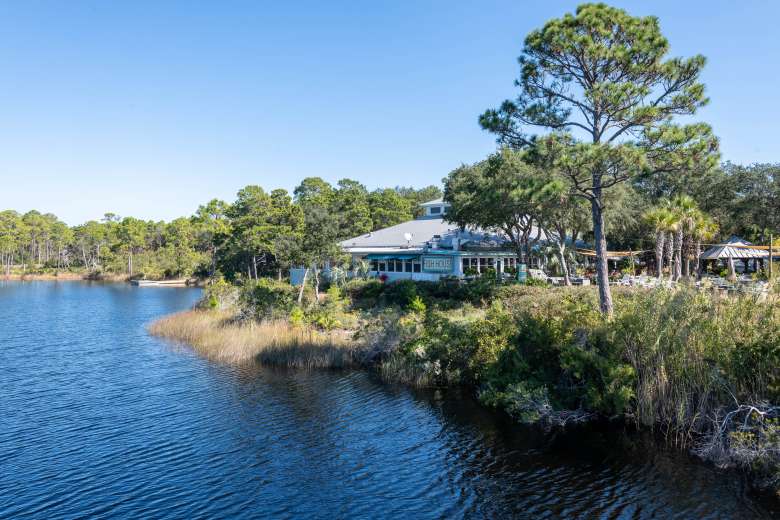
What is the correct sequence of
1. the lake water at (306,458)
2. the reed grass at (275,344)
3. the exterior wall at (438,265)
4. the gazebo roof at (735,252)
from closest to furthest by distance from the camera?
1. the lake water at (306,458)
2. the reed grass at (275,344)
3. the gazebo roof at (735,252)
4. the exterior wall at (438,265)

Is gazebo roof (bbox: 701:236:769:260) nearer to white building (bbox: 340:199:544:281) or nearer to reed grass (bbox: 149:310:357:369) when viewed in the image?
white building (bbox: 340:199:544:281)

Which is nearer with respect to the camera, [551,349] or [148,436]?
[148,436]

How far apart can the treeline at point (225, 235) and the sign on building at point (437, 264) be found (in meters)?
7.51

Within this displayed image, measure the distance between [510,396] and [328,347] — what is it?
10216mm

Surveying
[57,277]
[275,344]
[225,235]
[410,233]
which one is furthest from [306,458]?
[57,277]

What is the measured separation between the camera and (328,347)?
2377 cm

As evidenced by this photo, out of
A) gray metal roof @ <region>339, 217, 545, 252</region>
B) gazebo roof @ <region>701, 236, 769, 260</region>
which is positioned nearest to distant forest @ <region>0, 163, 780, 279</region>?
gray metal roof @ <region>339, 217, 545, 252</region>

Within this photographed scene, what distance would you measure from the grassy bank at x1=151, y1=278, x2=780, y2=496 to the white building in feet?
50.7

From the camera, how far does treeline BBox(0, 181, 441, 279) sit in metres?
45.2

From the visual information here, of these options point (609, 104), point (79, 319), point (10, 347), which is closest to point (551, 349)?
point (609, 104)

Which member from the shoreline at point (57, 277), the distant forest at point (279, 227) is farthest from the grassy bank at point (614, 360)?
the shoreline at point (57, 277)

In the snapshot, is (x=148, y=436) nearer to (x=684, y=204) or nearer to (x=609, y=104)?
(x=609, y=104)

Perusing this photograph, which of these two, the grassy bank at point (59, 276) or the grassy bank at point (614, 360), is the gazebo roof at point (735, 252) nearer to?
the grassy bank at point (614, 360)

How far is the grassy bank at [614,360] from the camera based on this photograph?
40.4 feet
